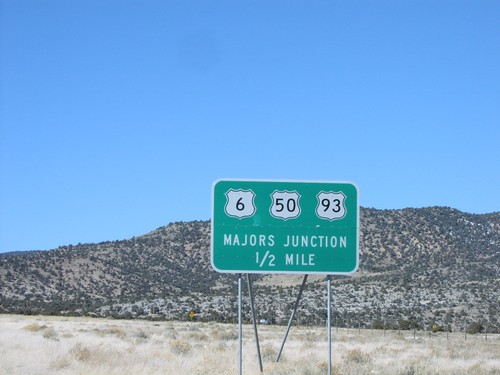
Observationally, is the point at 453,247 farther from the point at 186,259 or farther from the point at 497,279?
the point at 186,259

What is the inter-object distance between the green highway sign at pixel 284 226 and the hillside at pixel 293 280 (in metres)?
42.8

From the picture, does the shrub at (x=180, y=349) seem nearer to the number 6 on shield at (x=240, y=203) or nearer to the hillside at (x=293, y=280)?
the number 6 on shield at (x=240, y=203)

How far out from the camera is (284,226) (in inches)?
538

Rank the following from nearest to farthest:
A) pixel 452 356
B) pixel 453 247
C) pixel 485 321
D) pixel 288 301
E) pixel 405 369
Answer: pixel 405 369, pixel 452 356, pixel 485 321, pixel 288 301, pixel 453 247

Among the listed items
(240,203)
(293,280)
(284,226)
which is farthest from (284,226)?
(293,280)

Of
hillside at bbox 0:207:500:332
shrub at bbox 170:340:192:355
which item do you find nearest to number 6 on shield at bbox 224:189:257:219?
shrub at bbox 170:340:192:355

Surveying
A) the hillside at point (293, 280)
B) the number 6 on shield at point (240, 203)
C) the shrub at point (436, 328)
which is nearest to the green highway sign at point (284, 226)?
the number 6 on shield at point (240, 203)

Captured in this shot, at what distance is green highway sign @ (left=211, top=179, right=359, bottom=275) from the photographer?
13492mm

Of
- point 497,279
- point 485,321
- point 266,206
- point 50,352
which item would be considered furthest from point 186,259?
point 266,206

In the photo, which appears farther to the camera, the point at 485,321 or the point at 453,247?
the point at 453,247

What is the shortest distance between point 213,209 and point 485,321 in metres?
49.1

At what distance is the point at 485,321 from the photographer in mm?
58312

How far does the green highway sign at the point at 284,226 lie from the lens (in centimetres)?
1349

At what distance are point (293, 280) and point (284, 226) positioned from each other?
249ft
